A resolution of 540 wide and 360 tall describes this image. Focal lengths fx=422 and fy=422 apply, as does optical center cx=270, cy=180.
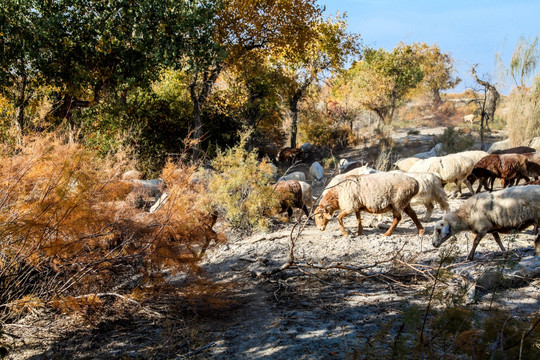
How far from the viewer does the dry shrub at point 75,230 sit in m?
4.18

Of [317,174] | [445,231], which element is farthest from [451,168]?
[317,174]

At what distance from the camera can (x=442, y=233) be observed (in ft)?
21.8

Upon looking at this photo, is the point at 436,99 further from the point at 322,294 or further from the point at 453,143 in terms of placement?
the point at 322,294

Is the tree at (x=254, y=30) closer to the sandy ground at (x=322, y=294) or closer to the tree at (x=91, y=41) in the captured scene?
the tree at (x=91, y=41)

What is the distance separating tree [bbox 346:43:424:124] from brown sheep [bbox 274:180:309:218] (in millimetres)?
15645

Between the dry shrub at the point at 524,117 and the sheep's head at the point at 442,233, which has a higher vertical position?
the dry shrub at the point at 524,117

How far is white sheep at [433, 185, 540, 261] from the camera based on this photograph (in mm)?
6098

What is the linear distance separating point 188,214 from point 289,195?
4.64 meters

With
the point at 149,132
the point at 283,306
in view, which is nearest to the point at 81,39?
the point at 149,132

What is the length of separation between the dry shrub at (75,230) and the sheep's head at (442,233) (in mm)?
3699

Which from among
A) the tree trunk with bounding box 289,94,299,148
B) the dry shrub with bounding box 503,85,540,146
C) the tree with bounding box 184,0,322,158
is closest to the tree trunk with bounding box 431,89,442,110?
the tree trunk with bounding box 289,94,299,148

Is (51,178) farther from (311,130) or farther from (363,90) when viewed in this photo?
(363,90)

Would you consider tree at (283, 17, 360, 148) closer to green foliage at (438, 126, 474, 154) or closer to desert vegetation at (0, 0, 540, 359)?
desert vegetation at (0, 0, 540, 359)

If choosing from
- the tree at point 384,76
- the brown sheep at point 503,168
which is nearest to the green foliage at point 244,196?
the brown sheep at point 503,168
